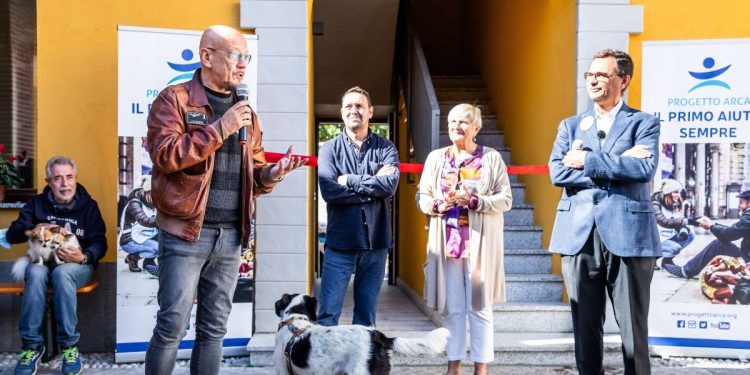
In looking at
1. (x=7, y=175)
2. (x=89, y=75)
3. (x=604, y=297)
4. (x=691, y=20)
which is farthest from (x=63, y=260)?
(x=691, y=20)

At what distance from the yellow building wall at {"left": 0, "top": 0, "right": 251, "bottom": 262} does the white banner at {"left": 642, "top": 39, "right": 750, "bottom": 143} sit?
3042 mm

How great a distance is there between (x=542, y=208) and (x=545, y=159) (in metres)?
0.46

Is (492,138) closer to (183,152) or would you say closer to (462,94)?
(462,94)

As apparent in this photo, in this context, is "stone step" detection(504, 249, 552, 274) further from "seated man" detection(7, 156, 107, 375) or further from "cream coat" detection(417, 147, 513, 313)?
"seated man" detection(7, 156, 107, 375)

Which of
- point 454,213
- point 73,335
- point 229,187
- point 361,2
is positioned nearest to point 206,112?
point 229,187

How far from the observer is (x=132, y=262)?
4.26 meters

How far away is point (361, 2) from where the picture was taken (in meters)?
7.55

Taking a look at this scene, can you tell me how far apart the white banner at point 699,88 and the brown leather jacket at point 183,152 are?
10.5 feet

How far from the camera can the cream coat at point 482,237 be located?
371cm

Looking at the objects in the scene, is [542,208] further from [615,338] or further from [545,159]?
[615,338]

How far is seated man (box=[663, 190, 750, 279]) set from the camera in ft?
14.6

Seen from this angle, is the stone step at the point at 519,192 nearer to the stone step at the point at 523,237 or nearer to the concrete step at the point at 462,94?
the stone step at the point at 523,237

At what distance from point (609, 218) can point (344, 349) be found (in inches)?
53.8

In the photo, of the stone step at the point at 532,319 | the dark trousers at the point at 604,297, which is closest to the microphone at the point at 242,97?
the dark trousers at the point at 604,297
